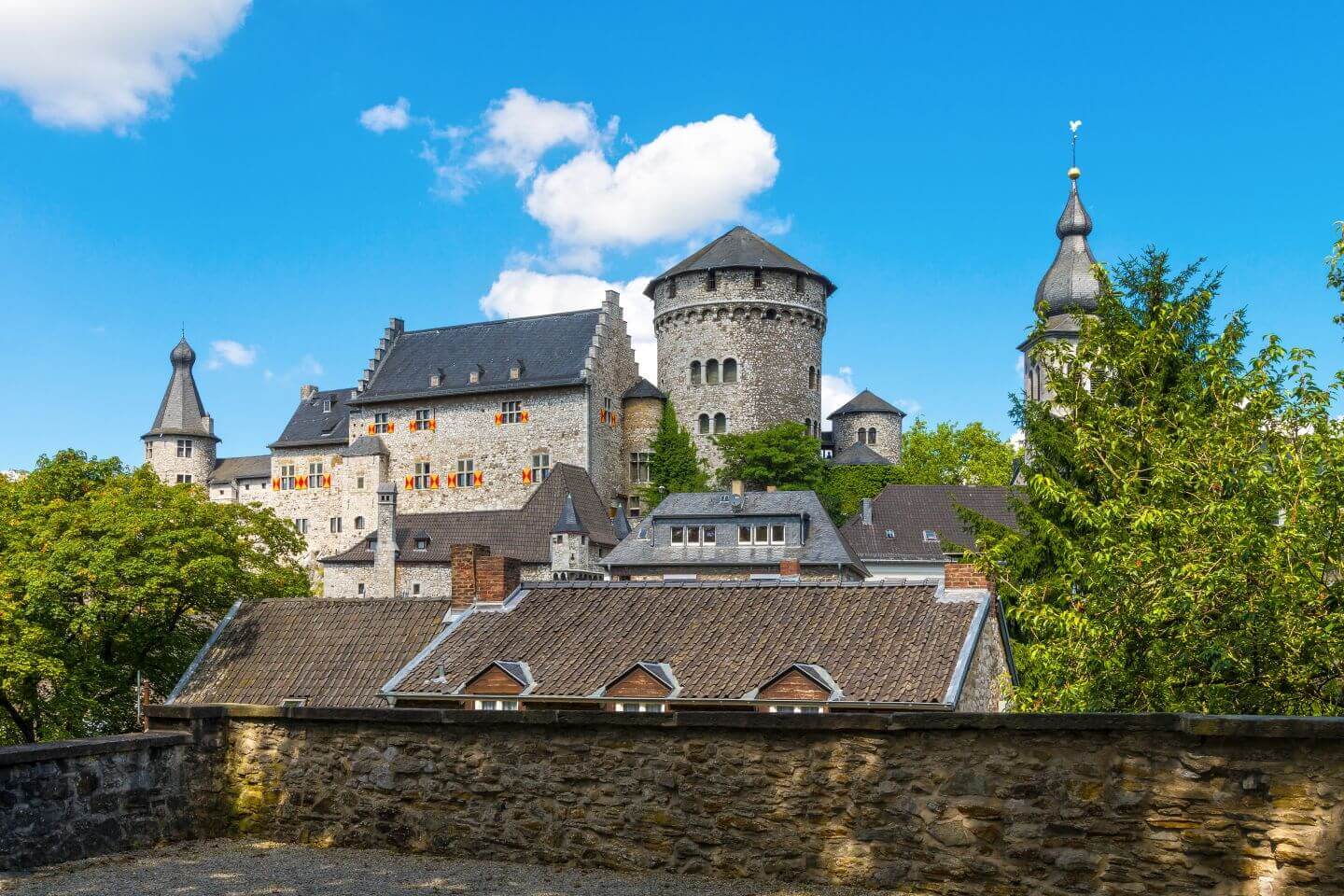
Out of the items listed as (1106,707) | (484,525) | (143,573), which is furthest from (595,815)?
(484,525)

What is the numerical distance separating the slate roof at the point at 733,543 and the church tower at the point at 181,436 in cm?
5570

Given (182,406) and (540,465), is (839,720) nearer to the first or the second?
(540,465)

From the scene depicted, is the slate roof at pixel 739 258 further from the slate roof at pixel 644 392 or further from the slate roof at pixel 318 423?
the slate roof at pixel 318 423

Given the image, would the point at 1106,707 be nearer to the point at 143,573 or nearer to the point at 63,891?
the point at 63,891

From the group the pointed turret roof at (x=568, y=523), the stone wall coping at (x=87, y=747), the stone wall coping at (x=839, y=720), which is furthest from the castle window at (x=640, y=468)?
the stone wall coping at (x=87, y=747)

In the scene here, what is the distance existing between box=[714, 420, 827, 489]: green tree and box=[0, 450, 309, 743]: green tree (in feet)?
107

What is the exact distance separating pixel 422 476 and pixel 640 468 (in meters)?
12.4

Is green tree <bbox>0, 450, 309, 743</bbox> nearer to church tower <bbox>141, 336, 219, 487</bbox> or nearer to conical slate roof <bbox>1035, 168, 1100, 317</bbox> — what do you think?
conical slate roof <bbox>1035, 168, 1100, 317</bbox>

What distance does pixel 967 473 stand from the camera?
82.2 meters

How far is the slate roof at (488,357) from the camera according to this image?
7325 cm

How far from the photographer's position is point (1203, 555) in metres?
11.5

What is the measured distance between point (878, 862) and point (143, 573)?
106 feet

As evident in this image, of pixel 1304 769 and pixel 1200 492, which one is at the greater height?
pixel 1200 492

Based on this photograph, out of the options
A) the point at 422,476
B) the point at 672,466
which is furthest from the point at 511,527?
→ the point at 422,476
